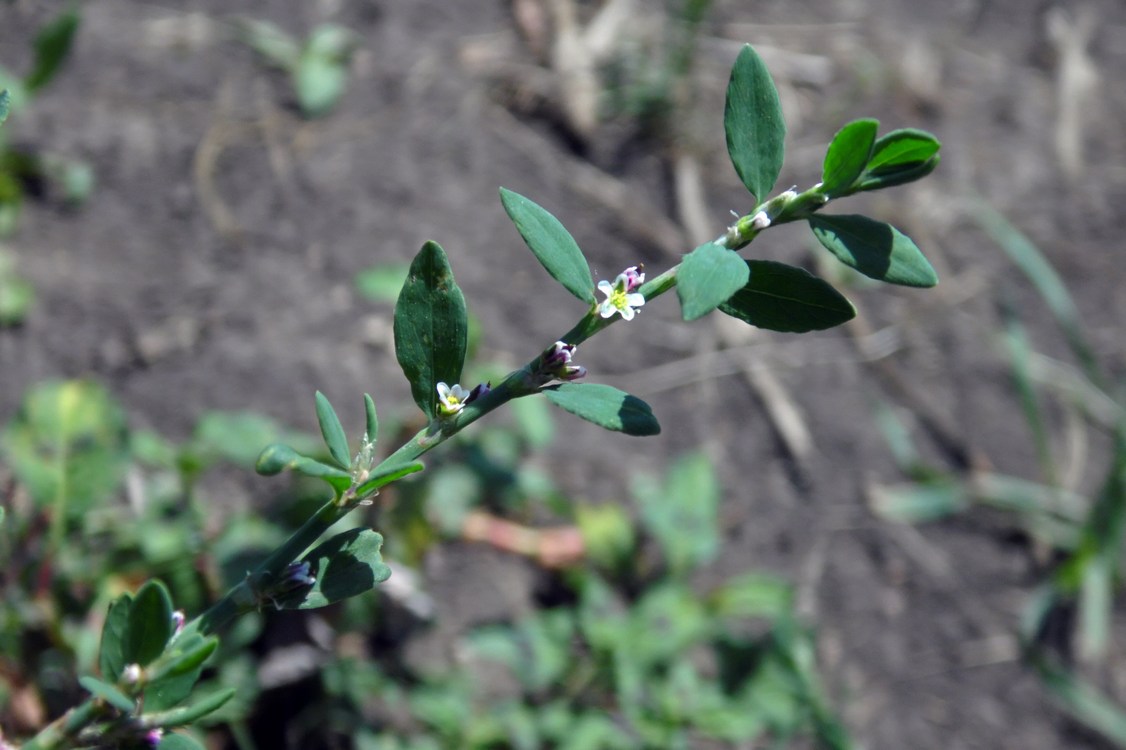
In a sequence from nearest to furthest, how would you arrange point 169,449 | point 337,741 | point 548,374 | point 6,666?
point 548,374
point 6,666
point 337,741
point 169,449

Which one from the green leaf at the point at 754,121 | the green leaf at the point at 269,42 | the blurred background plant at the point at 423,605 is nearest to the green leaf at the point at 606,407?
the green leaf at the point at 754,121

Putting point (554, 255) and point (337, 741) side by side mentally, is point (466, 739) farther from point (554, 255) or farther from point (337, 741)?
point (554, 255)

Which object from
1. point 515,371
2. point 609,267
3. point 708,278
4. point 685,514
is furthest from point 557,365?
point 609,267

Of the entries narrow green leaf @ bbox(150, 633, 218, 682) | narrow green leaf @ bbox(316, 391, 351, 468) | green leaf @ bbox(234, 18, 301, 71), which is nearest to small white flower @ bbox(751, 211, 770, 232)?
narrow green leaf @ bbox(316, 391, 351, 468)

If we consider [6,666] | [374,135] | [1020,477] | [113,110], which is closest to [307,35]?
[374,135]

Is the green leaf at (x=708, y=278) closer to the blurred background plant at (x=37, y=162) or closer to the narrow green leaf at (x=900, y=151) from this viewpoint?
the narrow green leaf at (x=900, y=151)

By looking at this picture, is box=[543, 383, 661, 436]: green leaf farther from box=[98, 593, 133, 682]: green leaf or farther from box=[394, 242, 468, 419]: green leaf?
box=[98, 593, 133, 682]: green leaf

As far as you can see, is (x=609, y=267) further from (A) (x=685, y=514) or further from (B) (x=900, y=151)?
(B) (x=900, y=151)
